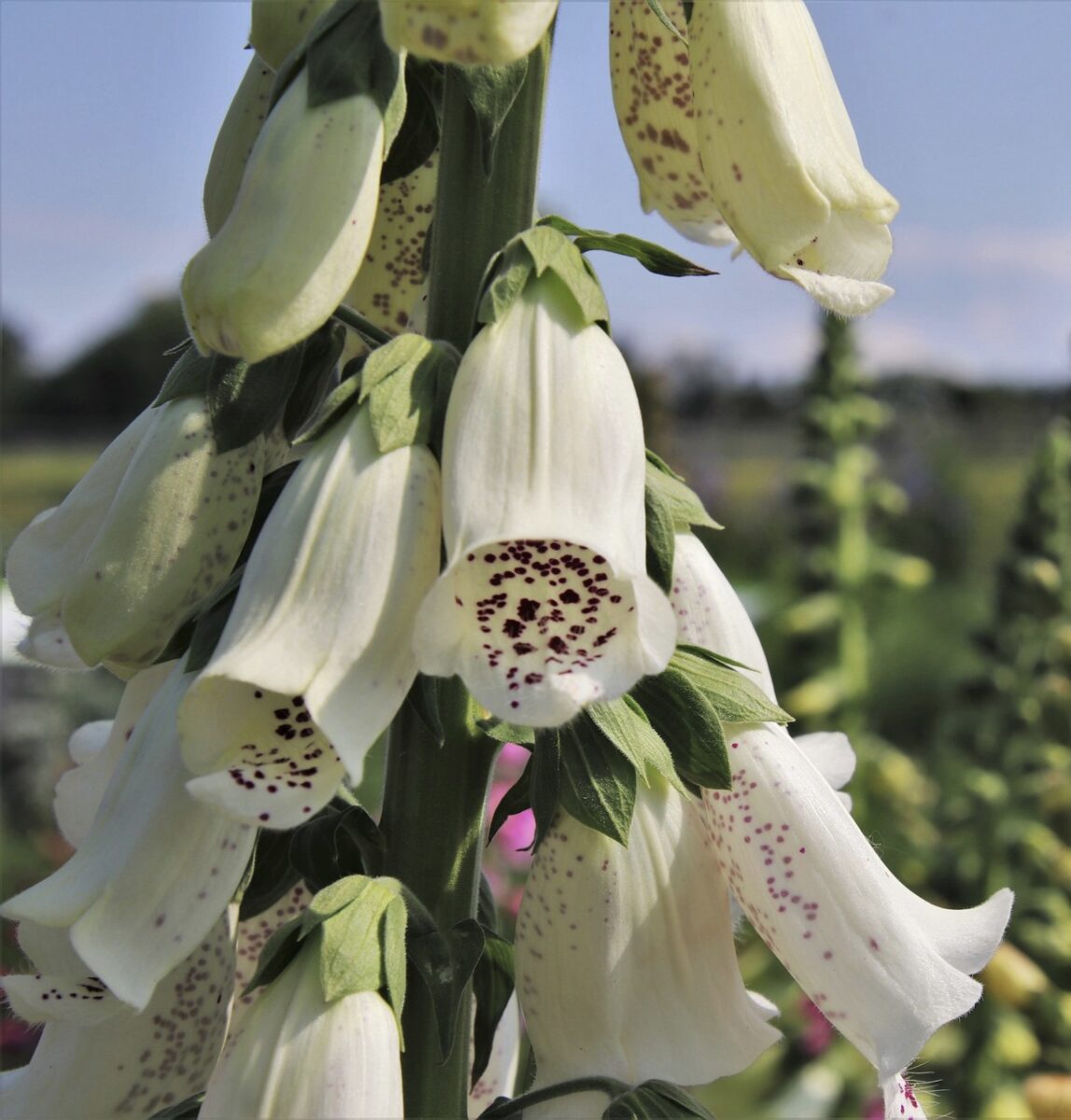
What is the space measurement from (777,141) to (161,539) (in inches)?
14.5

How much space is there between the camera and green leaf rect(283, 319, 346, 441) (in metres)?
0.78

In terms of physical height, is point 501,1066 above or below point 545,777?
below

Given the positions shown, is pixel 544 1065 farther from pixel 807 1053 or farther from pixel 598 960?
pixel 807 1053

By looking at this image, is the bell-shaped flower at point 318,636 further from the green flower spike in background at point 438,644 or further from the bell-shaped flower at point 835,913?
the bell-shaped flower at point 835,913

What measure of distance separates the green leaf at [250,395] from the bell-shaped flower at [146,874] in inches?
5.2

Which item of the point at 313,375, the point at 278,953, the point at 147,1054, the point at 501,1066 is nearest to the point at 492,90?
the point at 313,375

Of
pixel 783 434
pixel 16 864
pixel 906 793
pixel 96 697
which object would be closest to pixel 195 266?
pixel 906 793

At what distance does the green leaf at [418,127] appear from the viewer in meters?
0.77

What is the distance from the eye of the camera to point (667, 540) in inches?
28.4

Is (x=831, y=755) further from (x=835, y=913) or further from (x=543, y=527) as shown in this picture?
(x=543, y=527)

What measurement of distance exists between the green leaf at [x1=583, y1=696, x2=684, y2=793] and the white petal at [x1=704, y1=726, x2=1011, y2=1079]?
0.06m

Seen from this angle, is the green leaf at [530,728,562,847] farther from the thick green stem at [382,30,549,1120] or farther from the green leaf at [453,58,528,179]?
the green leaf at [453,58,528,179]

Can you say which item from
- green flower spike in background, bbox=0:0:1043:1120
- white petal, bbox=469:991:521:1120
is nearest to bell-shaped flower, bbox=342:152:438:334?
green flower spike in background, bbox=0:0:1043:1120

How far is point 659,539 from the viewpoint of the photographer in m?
0.72
